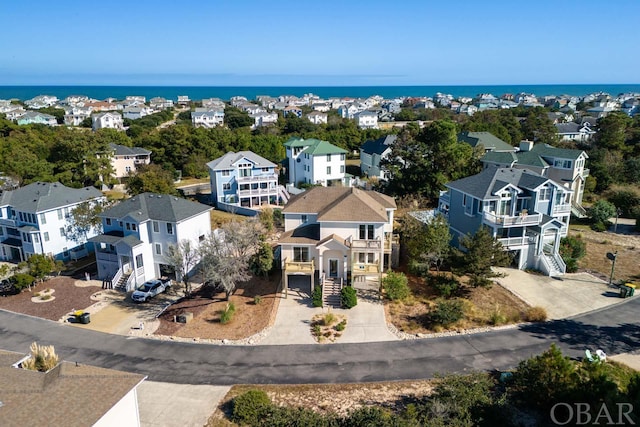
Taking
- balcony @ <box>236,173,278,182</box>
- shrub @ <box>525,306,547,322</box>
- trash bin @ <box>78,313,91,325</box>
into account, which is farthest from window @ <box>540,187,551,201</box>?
trash bin @ <box>78,313,91,325</box>

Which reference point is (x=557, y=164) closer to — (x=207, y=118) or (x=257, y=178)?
(x=257, y=178)

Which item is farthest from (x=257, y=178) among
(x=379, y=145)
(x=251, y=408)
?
(x=251, y=408)

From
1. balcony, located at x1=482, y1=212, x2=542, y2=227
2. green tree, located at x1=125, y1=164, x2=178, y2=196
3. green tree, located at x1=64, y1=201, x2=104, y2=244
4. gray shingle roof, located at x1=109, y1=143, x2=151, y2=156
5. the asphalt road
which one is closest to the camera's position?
the asphalt road

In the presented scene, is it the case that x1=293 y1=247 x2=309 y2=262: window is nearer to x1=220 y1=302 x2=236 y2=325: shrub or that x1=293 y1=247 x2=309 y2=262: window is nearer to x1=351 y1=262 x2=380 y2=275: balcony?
x1=351 y1=262 x2=380 y2=275: balcony

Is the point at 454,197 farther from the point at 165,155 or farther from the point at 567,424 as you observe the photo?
the point at 165,155

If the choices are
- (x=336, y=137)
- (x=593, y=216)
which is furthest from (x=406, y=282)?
(x=336, y=137)

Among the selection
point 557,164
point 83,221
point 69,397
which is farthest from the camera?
point 557,164
